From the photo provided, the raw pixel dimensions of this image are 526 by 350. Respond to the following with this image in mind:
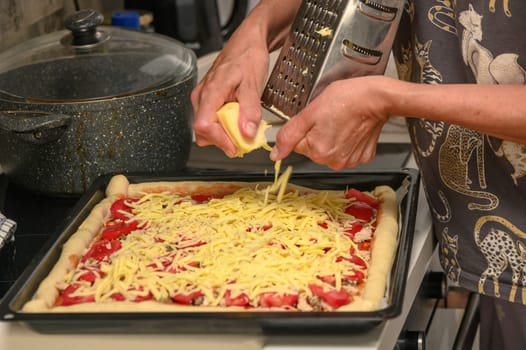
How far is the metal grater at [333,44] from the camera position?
4.11ft

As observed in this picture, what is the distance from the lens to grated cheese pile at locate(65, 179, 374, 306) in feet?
3.90

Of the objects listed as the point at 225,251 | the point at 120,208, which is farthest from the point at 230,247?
the point at 120,208

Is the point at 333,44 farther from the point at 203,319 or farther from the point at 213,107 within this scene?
the point at 203,319

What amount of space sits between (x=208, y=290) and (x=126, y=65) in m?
0.69

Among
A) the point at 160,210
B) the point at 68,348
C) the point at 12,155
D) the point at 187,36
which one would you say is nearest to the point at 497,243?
the point at 160,210

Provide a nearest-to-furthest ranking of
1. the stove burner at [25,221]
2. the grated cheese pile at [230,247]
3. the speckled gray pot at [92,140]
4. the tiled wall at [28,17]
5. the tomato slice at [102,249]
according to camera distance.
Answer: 1. the grated cheese pile at [230,247]
2. the tomato slice at [102,249]
3. the stove burner at [25,221]
4. the speckled gray pot at [92,140]
5. the tiled wall at [28,17]

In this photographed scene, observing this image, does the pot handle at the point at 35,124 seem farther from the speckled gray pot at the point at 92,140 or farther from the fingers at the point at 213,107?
the fingers at the point at 213,107

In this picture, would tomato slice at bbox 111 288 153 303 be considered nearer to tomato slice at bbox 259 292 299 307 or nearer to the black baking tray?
the black baking tray

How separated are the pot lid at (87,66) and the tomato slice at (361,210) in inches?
17.6

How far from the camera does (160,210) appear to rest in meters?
1.45

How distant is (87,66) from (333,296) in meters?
0.80

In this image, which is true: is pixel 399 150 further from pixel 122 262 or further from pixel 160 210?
pixel 122 262

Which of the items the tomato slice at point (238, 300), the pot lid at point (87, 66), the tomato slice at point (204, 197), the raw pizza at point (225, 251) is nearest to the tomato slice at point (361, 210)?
the raw pizza at point (225, 251)

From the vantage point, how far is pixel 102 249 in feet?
4.33
